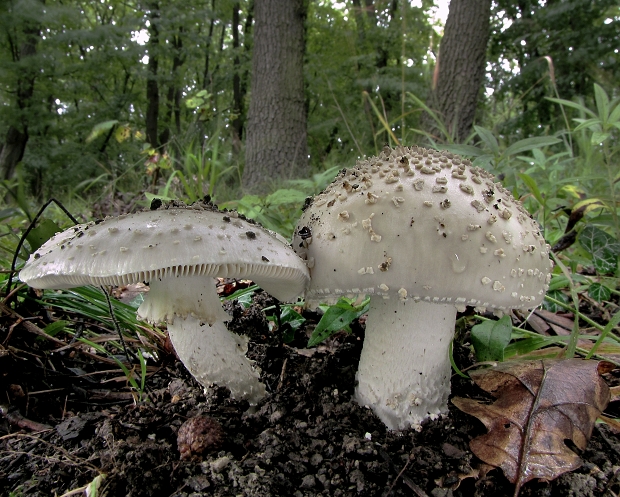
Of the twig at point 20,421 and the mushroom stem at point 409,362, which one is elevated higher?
the mushroom stem at point 409,362

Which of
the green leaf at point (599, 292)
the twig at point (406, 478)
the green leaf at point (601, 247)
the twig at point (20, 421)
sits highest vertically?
the green leaf at point (601, 247)

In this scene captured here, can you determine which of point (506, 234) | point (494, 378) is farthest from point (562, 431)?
point (506, 234)

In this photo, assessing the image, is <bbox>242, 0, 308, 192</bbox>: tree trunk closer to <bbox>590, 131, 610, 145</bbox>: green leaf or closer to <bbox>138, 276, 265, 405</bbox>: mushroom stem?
<bbox>590, 131, 610, 145</bbox>: green leaf

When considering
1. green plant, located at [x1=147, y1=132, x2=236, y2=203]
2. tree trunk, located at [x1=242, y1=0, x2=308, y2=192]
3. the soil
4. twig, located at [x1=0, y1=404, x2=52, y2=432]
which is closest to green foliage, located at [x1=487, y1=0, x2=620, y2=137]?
tree trunk, located at [x1=242, y1=0, x2=308, y2=192]

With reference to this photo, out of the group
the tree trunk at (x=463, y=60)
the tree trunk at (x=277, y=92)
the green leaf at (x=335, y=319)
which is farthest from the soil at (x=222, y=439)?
the tree trunk at (x=277, y=92)

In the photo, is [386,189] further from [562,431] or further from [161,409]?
[161,409]

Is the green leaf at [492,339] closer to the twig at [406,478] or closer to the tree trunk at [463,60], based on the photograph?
the twig at [406,478]

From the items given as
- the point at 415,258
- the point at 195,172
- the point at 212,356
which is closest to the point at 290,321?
the point at 212,356
